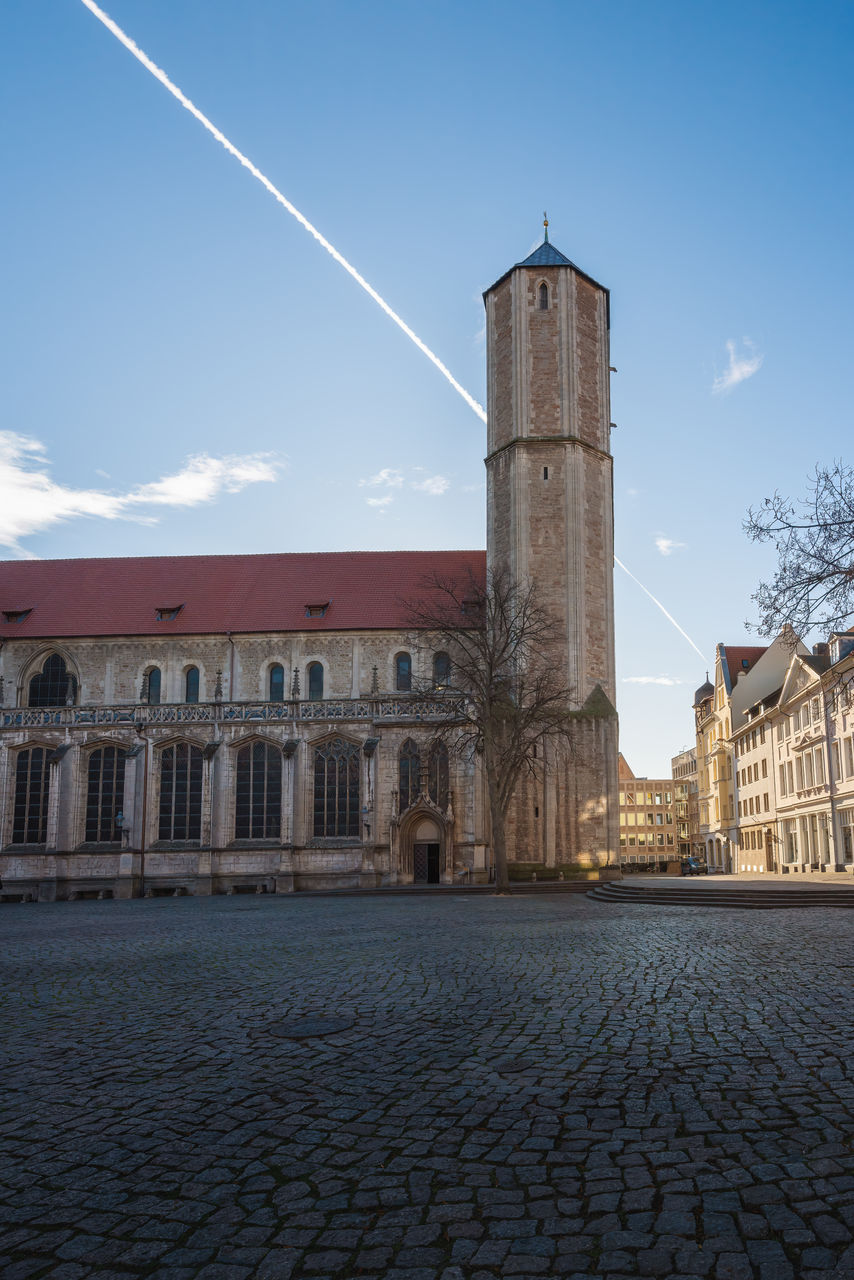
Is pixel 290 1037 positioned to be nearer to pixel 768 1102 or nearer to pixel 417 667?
pixel 768 1102

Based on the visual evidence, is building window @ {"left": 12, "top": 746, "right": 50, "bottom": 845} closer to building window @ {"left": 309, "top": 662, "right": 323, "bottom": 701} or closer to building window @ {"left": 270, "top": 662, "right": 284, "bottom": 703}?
building window @ {"left": 270, "top": 662, "right": 284, "bottom": 703}

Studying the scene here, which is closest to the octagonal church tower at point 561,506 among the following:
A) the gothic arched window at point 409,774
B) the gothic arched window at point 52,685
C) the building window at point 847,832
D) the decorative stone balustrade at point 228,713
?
the gothic arched window at point 409,774

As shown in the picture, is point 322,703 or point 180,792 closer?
point 180,792

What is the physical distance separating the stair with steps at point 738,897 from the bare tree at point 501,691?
6.20 metres

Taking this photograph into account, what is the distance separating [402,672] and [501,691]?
10746 mm

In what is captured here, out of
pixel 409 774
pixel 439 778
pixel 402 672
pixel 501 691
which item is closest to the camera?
pixel 501 691

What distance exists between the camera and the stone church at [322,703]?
124 ft

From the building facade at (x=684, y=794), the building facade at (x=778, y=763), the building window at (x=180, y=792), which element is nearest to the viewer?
the building window at (x=180, y=792)

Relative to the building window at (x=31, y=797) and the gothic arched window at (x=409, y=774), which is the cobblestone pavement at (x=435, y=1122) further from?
the building window at (x=31, y=797)

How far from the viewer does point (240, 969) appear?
39.8 ft

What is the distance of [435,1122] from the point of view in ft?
18.1

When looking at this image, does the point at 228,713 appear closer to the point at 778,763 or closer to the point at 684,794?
the point at 778,763

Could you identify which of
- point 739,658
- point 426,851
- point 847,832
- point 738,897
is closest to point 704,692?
point 739,658

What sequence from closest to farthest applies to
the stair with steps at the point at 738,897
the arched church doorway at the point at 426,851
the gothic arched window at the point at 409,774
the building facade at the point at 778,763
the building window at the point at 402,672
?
the stair with steps at the point at 738,897 < the gothic arched window at the point at 409,774 < the arched church doorway at the point at 426,851 < the building window at the point at 402,672 < the building facade at the point at 778,763
